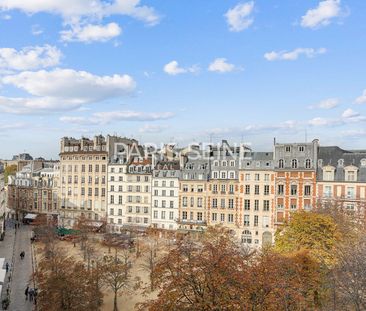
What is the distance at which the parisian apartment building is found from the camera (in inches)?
2266

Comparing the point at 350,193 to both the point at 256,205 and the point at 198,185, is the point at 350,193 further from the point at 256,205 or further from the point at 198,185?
the point at 198,185

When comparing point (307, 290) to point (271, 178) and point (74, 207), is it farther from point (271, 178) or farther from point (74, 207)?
point (74, 207)

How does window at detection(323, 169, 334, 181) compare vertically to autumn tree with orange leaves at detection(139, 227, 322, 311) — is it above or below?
above

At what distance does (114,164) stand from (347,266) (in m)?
50.7

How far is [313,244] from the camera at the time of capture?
3850 centimetres

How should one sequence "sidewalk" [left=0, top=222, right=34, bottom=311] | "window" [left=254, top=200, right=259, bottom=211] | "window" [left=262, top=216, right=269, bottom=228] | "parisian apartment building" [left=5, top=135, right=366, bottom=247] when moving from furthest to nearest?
1. "window" [left=254, top=200, right=259, bottom=211]
2. "window" [left=262, top=216, right=269, bottom=228]
3. "parisian apartment building" [left=5, top=135, right=366, bottom=247]
4. "sidewalk" [left=0, top=222, right=34, bottom=311]

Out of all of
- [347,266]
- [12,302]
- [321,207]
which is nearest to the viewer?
[347,266]

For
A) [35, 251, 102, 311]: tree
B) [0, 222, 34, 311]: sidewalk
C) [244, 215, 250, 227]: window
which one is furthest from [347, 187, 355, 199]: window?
[0, 222, 34, 311]: sidewalk

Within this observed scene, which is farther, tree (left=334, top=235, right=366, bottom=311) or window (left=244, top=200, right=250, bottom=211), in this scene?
window (left=244, top=200, right=250, bottom=211)

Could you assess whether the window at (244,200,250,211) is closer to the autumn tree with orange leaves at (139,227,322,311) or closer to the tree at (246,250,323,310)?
the tree at (246,250,323,310)

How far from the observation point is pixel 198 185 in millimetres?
64500

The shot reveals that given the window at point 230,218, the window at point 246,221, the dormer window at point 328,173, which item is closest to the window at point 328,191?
the dormer window at point 328,173

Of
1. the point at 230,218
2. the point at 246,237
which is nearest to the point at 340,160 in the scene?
the point at 246,237

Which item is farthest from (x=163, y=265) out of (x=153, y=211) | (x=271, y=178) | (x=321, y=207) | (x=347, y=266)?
(x=153, y=211)
